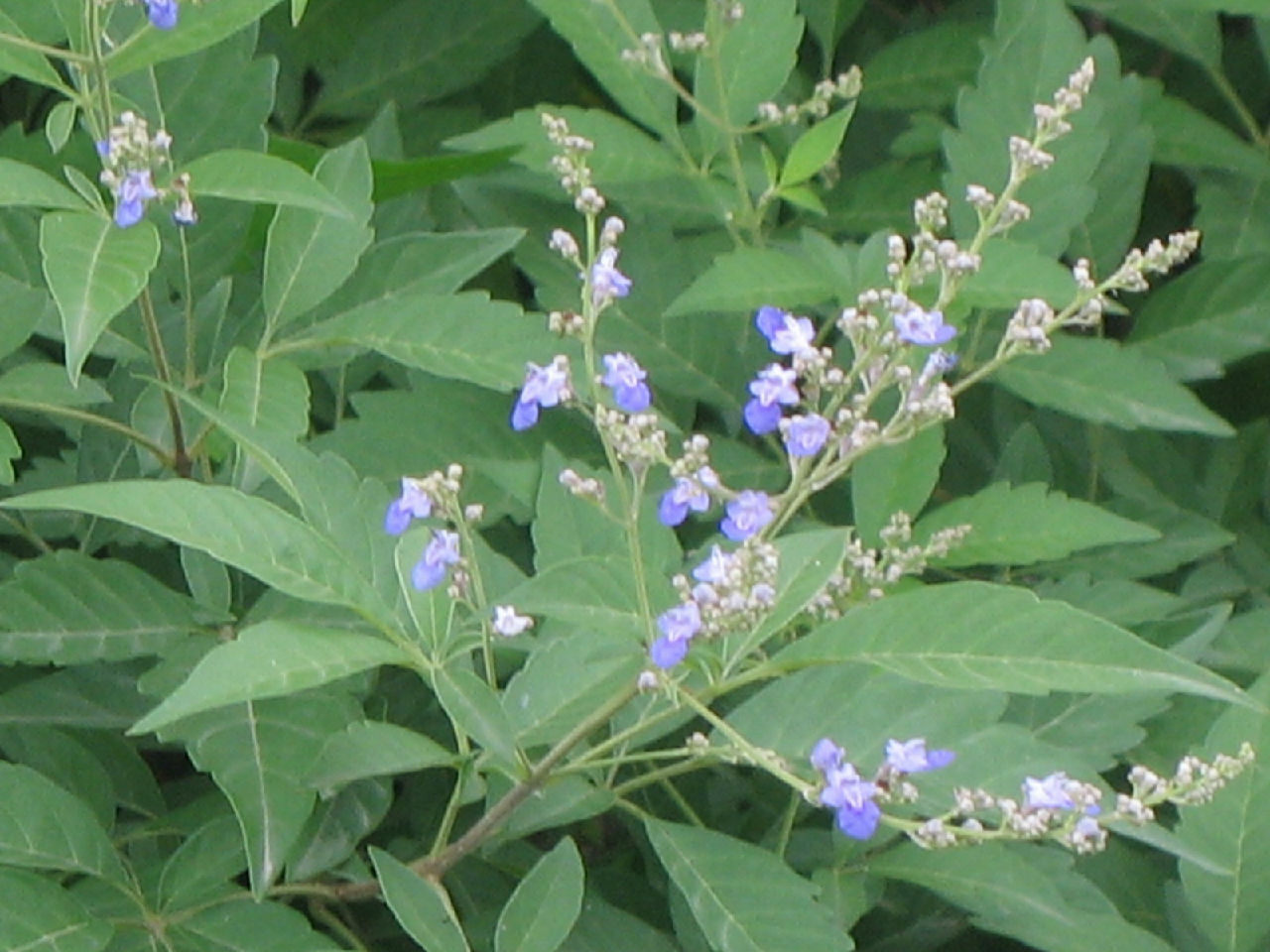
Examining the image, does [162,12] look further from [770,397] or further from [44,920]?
[44,920]

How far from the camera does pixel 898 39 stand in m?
2.17

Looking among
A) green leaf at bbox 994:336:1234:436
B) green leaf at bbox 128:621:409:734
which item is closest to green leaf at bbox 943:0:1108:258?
green leaf at bbox 994:336:1234:436

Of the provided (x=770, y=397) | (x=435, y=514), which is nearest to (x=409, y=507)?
(x=435, y=514)

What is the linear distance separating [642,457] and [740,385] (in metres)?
0.74

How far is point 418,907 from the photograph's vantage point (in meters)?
1.26

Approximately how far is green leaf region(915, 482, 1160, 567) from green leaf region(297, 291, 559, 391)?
0.42 m

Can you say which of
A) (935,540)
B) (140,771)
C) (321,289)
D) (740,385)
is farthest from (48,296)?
(935,540)

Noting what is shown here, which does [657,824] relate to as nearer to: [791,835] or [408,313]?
[791,835]

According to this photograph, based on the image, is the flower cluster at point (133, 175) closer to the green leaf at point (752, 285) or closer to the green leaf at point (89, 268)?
the green leaf at point (89, 268)

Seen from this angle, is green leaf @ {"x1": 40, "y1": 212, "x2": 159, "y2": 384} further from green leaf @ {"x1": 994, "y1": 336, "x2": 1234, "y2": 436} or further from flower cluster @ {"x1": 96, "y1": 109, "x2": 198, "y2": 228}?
green leaf @ {"x1": 994, "y1": 336, "x2": 1234, "y2": 436}

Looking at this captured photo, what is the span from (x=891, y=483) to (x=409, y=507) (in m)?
0.61

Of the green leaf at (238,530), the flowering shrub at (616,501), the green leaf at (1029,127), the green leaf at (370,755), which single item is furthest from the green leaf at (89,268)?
the green leaf at (1029,127)

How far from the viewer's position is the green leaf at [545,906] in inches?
50.8

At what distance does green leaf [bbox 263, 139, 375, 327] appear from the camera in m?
1.54
